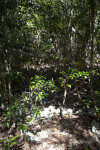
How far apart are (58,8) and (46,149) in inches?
191

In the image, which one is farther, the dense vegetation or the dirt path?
the dirt path

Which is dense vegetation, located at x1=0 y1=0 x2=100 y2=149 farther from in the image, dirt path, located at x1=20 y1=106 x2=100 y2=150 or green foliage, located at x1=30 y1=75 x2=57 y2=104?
dirt path, located at x1=20 y1=106 x2=100 y2=150

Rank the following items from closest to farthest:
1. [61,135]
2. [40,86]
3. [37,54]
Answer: [40,86]
[61,135]
[37,54]

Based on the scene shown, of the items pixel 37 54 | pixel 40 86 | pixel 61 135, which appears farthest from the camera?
pixel 37 54

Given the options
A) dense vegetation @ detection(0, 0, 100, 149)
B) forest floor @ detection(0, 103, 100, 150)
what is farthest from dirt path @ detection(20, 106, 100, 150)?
dense vegetation @ detection(0, 0, 100, 149)

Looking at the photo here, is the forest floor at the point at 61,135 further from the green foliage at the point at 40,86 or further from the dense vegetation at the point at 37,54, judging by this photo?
the green foliage at the point at 40,86

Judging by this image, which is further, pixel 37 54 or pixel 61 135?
pixel 37 54

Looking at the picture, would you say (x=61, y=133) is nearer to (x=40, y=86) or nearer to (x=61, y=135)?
(x=61, y=135)

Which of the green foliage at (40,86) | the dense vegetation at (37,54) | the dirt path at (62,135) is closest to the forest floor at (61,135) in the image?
the dirt path at (62,135)

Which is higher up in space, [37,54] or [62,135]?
[37,54]

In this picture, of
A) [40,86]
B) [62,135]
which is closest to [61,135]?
[62,135]

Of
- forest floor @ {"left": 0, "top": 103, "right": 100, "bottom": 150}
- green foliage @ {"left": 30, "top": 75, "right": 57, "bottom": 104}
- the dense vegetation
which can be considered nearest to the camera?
green foliage @ {"left": 30, "top": 75, "right": 57, "bottom": 104}

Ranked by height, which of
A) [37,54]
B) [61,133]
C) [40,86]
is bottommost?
[61,133]

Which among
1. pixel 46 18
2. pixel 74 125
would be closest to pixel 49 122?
pixel 74 125
